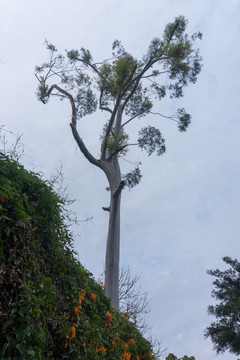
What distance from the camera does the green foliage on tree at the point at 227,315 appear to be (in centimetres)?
1521

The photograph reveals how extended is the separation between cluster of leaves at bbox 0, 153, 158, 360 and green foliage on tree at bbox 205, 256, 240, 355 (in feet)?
44.6

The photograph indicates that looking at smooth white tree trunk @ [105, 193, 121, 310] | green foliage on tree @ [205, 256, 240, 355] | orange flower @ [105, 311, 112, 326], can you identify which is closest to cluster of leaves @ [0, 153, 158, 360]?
orange flower @ [105, 311, 112, 326]

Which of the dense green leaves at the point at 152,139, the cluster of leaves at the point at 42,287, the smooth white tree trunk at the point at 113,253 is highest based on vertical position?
the dense green leaves at the point at 152,139

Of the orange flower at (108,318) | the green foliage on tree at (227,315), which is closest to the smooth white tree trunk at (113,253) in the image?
the orange flower at (108,318)

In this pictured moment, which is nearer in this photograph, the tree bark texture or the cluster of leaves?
the cluster of leaves

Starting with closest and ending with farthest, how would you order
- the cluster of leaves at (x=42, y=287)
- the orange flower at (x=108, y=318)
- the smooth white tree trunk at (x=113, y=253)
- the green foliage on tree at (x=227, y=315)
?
the cluster of leaves at (x=42, y=287)
the orange flower at (x=108, y=318)
the smooth white tree trunk at (x=113, y=253)
the green foliage on tree at (x=227, y=315)

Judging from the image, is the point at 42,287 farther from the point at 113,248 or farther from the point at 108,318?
the point at 113,248

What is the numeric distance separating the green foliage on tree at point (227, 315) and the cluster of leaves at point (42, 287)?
44.6ft

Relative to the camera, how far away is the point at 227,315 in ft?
51.5

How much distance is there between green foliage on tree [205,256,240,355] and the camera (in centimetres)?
1521

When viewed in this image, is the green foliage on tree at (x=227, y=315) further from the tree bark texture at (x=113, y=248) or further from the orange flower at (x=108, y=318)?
the orange flower at (x=108, y=318)

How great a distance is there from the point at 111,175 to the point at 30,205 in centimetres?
707

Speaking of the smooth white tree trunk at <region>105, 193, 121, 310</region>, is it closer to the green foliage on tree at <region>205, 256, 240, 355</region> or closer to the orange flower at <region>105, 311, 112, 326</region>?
the orange flower at <region>105, 311, 112, 326</region>

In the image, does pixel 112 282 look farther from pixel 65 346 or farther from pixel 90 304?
pixel 65 346
